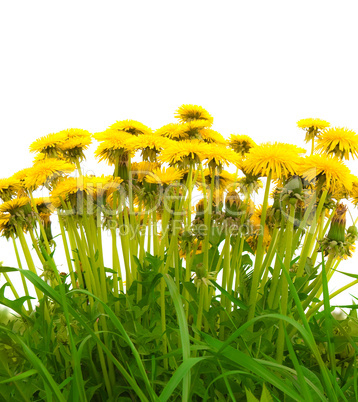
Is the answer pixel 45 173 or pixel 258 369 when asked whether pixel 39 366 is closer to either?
pixel 258 369

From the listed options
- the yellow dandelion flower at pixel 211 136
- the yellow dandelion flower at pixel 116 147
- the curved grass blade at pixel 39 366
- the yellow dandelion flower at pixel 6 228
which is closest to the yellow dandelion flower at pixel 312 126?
the yellow dandelion flower at pixel 211 136

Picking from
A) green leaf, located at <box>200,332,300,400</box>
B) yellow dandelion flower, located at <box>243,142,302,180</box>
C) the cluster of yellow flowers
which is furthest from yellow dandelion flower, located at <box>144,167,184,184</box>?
green leaf, located at <box>200,332,300,400</box>

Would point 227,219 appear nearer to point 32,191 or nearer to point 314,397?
point 314,397

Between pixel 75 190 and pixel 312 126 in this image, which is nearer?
pixel 75 190

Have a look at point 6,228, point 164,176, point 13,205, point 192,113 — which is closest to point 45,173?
point 13,205

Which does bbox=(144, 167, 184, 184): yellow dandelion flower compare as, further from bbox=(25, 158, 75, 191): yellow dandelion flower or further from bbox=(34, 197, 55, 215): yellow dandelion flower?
bbox=(34, 197, 55, 215): yellow dandelion flower

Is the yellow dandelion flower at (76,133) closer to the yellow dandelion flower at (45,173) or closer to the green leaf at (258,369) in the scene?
the yellow dandelion flower at (45,173)
